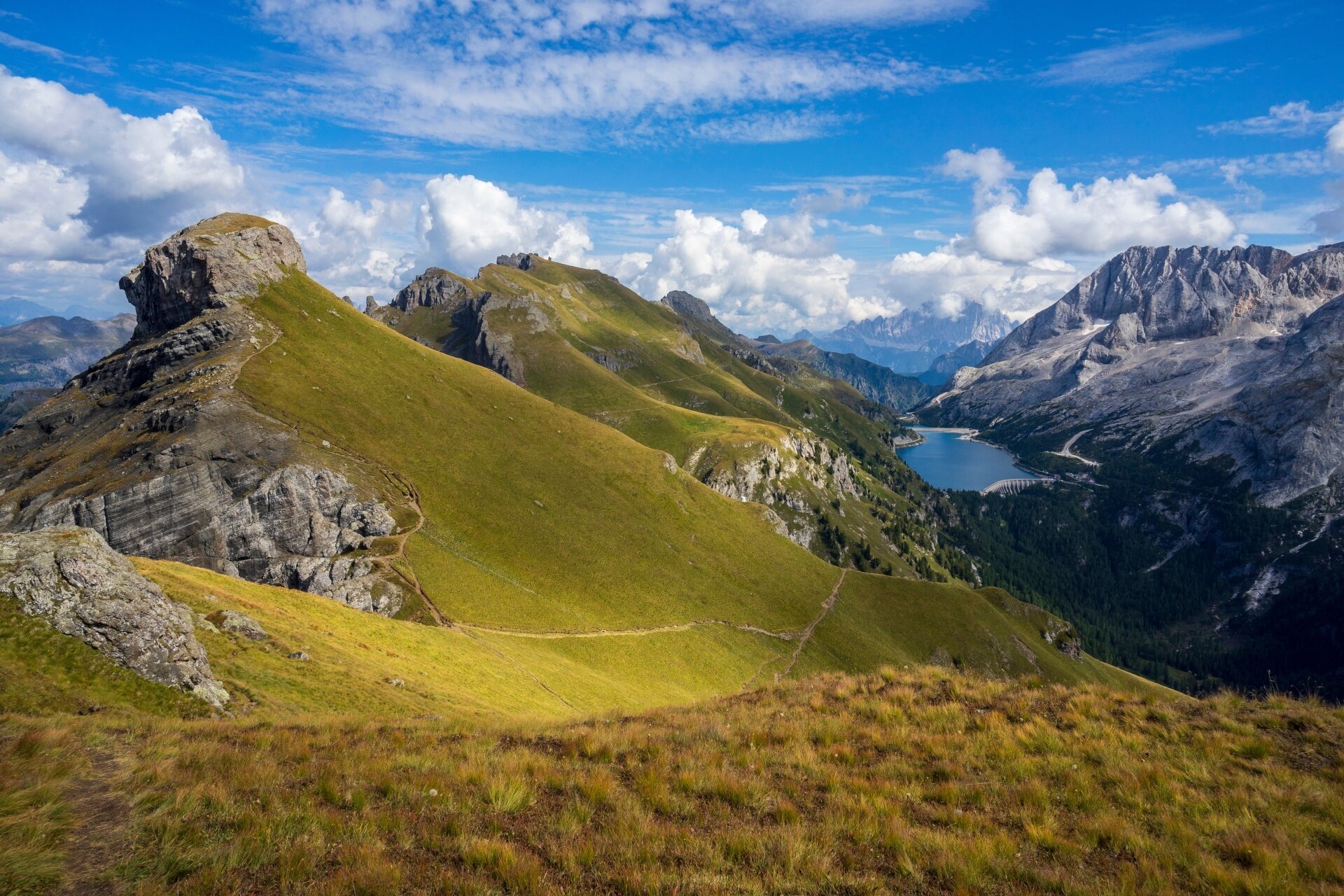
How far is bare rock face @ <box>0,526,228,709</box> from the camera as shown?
963 inches

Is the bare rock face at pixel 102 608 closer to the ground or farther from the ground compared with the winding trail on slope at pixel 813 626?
farther from the ground

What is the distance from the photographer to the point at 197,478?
7388 cm

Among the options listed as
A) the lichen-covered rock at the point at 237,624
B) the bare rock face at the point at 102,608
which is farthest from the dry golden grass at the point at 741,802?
the lichen-covered rock at the point at 237,624

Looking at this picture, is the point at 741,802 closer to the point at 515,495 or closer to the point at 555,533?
the point at 555,533

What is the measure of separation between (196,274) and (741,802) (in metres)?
146

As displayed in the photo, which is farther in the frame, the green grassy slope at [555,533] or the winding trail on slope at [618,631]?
the green grassy slope at [555,533]

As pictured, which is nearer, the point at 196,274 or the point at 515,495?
the point at 515,495

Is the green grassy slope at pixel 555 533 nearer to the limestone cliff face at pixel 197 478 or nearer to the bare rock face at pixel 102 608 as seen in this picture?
the limestone cliff face at pixel 197 478

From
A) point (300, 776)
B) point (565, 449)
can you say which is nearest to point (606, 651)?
point (565, 449)

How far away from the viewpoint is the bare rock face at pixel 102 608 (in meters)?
24.5

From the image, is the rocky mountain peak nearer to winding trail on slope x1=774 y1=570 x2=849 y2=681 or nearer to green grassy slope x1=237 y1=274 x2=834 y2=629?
green grassy slope x1=237 y1=274 x2=834 y2=629

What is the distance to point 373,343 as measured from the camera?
12338cm

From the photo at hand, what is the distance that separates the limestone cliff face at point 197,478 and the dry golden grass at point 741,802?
6032 cm

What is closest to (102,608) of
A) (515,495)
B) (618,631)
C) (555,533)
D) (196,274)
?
(618,631)
